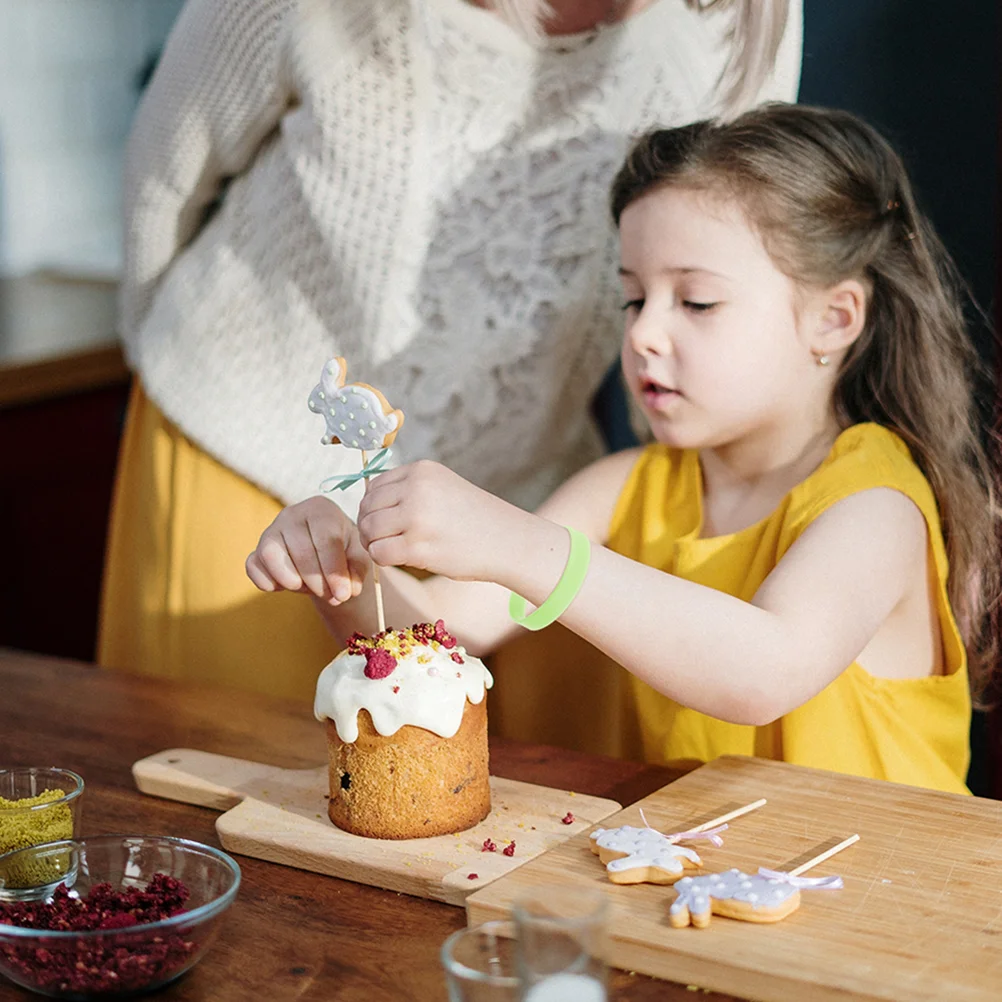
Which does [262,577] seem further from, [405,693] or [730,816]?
[730,816]

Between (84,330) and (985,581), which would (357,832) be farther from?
(84,330)

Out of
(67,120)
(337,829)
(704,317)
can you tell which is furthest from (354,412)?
(67,120)

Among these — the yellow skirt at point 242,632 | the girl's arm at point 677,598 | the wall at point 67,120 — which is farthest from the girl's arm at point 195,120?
the wall at point 67,120

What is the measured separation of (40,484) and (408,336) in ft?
4.14

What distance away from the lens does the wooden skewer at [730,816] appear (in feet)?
3.27

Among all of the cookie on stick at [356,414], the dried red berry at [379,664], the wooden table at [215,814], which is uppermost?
the cookie on stick at [356,414]

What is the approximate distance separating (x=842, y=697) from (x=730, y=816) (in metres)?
0.34

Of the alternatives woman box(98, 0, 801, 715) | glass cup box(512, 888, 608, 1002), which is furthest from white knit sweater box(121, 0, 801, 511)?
glass cup box(512, 888, 608, 1002)

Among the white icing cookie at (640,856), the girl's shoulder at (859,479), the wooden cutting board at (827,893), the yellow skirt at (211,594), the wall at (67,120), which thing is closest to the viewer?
the wooden cutting board at (827,893)

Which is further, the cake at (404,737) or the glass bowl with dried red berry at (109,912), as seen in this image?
the cake at (404,737)

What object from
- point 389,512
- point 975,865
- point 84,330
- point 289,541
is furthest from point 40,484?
point 975,865

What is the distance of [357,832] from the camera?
1.05 meters

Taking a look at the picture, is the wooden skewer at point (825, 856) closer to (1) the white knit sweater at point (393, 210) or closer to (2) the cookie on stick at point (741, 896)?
(2) the cookie on stick at point (741, 896)

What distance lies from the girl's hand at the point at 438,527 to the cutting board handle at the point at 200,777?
0.25 meters
